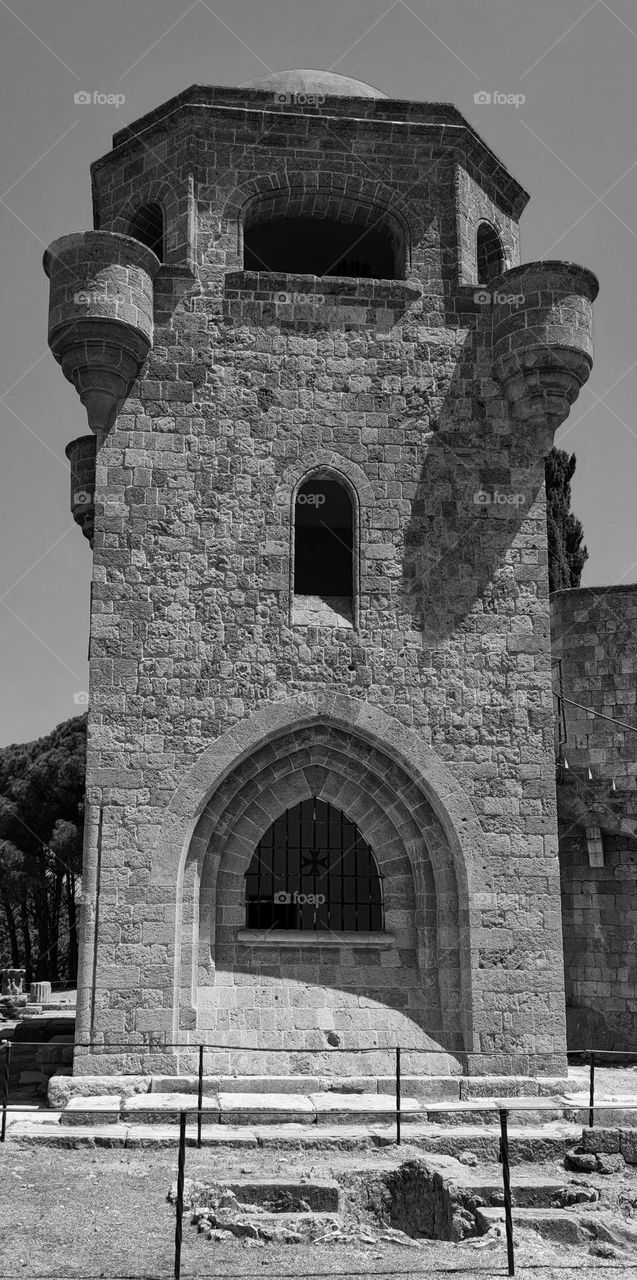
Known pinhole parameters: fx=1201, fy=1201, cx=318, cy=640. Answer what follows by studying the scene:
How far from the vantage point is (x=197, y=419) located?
12992mm

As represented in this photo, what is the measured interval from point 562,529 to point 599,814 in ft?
31.6

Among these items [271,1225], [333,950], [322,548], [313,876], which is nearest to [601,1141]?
[333,950]

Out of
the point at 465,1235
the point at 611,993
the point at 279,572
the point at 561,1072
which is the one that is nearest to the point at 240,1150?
the point at 465,1235

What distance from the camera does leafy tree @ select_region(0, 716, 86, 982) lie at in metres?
33.3

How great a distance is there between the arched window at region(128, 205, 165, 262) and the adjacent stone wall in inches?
287

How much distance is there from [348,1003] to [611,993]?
4.90 metres

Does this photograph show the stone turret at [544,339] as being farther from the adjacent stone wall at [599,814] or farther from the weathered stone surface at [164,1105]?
the weathered stone surface at [164,1105]

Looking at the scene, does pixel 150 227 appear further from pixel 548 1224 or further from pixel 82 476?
pixel 548 1224

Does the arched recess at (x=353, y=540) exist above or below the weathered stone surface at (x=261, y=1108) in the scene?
above

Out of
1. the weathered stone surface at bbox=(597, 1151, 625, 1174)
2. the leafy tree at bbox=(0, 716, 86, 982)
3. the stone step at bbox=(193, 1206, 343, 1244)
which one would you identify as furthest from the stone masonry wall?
the leafy tree at bbox=(0, 716, 86, 982)

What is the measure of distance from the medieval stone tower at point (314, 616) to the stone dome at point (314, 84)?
0.72 m

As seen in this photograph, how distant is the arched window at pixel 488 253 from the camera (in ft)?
48.4

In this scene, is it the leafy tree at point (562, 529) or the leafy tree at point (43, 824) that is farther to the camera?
the leafy tree at point (43, 824)

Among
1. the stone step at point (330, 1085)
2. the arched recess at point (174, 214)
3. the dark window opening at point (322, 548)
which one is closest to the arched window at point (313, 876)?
the stone step at point (330, 1085)
